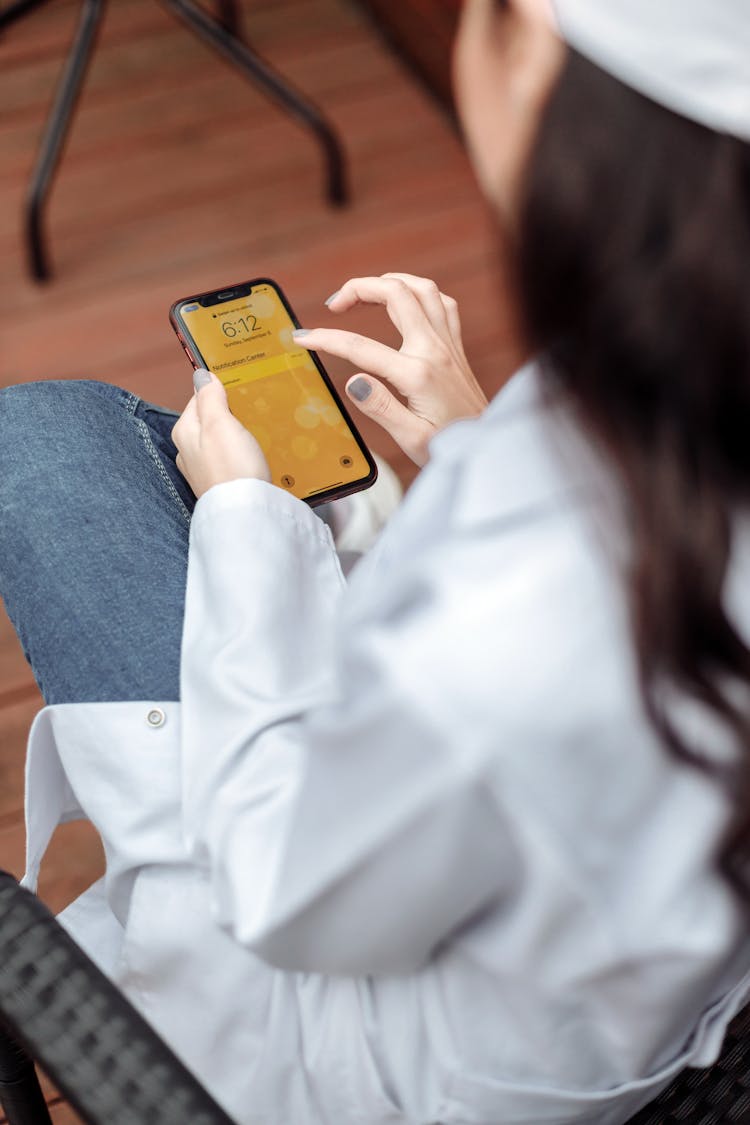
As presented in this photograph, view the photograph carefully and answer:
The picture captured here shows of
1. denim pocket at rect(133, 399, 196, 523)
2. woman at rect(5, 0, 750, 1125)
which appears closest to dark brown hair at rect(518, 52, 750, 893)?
woman at rect(5, 0, 750, 1125)

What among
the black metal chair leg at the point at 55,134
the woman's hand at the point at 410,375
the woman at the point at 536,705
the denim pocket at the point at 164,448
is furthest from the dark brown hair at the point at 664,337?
the black metal chair leg at the point at 55,134

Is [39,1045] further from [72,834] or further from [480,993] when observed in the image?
[72,834]

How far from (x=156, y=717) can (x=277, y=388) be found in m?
0.38

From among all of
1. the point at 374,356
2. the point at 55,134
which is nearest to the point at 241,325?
the point at 374,356

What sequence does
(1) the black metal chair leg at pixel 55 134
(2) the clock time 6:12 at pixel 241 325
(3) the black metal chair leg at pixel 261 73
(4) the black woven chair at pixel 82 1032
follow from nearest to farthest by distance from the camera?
1. (4) the black woven chair at pixel 82 1032
2. (2) the clock time 6:12 at pixel 241 325
3. (1) the black metal chair leg at pixel 55 134
4. (3) the black metal chair leg at pixel 261 73

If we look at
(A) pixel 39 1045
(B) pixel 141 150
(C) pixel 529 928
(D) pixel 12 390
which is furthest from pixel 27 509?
(B) pixel 141 150

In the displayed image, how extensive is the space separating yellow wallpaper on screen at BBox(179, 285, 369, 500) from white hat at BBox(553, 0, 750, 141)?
1.79 ft

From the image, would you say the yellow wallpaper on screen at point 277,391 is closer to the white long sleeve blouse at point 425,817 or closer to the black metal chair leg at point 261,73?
the white long sleeve blouse at point 425,817

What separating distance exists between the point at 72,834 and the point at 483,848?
846 millimetres

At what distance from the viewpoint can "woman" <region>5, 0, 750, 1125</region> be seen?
455 millimetres

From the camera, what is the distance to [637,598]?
461 mm

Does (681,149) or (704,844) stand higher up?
(681,149)

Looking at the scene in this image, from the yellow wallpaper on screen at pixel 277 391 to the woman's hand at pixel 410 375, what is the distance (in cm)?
Answer: 8

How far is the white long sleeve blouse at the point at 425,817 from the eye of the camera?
1.53ft
